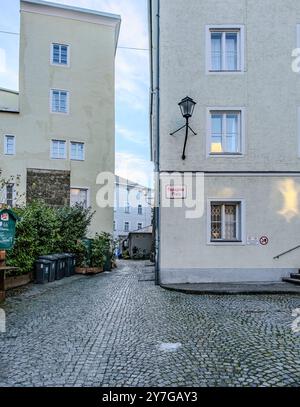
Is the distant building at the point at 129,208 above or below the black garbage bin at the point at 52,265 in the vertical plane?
above

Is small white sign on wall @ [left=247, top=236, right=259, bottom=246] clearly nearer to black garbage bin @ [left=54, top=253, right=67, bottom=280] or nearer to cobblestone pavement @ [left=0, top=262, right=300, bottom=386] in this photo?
cobblestone pavement @ [left=0, top=262, right=300, bottom=386]

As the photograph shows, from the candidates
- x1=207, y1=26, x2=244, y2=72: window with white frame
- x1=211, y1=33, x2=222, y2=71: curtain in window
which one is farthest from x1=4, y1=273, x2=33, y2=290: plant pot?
x1=211, y1=33, x2=222, y2=71: curtain in window

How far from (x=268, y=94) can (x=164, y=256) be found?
6228 mm

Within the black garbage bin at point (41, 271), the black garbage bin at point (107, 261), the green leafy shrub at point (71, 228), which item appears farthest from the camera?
the black garbage bin at point (107, 261)

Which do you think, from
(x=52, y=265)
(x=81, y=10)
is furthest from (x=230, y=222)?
(x=81, y=10)

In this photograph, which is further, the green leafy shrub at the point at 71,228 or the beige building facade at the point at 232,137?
the green leafy shrub at the point at 71,228

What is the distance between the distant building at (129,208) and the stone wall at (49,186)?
30991 mm

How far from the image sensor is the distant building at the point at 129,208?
54.8m

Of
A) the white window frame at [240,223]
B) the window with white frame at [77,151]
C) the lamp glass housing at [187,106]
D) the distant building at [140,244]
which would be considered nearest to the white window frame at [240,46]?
the lamp glass housing at [187,106]

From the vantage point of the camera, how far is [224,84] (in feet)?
40.5

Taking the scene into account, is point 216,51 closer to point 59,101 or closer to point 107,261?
point 107,261

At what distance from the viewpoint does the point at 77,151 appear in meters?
22.8

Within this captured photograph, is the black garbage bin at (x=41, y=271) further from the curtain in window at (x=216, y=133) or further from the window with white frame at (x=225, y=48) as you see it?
the window with white frame at (x=225, y=48)

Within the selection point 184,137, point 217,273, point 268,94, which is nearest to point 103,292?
point 217,273
